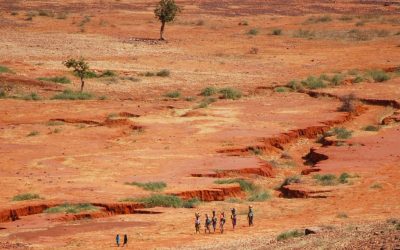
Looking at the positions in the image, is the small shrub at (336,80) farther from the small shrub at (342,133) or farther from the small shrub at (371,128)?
the small shrub at (342,133)

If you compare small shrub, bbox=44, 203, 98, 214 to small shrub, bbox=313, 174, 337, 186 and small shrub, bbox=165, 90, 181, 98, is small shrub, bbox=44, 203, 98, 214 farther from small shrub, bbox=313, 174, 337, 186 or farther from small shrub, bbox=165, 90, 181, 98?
small shrub, bbox=165, 90, 181, 98

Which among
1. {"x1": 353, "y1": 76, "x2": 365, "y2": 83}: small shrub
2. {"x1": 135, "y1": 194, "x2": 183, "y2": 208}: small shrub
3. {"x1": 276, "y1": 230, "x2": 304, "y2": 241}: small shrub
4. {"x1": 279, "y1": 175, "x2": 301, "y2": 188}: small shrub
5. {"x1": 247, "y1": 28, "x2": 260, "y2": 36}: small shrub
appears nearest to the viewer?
{"x1": 276, "y1": 230, "x2": 304, "y2": 241}: small shrub

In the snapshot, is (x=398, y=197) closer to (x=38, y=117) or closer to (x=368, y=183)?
(x=368, y=183)

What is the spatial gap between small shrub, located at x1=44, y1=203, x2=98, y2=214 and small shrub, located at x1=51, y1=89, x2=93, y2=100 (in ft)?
69.5

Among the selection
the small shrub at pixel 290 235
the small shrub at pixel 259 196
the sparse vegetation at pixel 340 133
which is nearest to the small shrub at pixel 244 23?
the sparse vegetation at pixel 340 133

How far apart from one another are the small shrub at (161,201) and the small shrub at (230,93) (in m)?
21.0

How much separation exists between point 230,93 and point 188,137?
11577 mm

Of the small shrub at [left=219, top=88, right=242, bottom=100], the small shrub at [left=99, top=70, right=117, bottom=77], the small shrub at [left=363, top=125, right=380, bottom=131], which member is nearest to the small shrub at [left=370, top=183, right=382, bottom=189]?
the small shrub at [left=363, top=125, right=380, bottom=131]

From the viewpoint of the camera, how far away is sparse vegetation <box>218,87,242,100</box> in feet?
150

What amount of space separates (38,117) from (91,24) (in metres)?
36.2

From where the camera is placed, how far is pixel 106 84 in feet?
159

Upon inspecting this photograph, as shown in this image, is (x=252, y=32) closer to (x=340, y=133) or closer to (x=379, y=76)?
(x=379, y=76)

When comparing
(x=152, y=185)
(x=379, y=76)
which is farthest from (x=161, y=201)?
(x=379, y=76)

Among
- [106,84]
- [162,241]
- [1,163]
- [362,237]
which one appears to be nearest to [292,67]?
[106,84]
